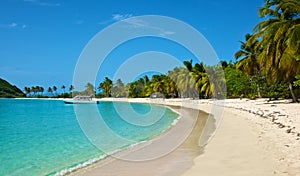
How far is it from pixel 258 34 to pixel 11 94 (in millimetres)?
185980

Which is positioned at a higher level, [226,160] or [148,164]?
[226,160]

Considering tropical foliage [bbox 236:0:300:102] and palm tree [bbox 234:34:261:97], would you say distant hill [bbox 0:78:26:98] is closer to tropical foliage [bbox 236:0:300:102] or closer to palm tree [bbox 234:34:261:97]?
palm tree [bbox 234:34:261:97]

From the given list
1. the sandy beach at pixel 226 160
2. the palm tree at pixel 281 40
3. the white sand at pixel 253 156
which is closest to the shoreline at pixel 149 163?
the sandy beach at pixel 226 160

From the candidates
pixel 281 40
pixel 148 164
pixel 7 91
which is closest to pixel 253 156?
pixel 148 164

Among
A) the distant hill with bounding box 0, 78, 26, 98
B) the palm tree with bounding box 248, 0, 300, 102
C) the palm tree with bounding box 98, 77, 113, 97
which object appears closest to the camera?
the palm tree with bounding box 248, 0, 300, 102

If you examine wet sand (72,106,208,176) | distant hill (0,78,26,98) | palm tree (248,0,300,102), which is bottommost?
wet sand (72,106,208,176)

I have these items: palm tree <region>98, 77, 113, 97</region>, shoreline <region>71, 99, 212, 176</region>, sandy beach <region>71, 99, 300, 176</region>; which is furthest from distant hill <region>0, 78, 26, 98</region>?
sandy beach <region>71, 99, 300, 176</region>

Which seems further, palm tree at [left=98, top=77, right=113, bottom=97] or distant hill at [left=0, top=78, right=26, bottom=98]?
distant hill at [left=0, top=78, right=26, bottom=98]

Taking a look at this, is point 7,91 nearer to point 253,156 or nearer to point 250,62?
point 250,62

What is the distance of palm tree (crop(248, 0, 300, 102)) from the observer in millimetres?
19172

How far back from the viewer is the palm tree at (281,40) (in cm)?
1917

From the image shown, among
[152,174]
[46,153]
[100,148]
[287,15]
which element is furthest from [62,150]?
[287,15]

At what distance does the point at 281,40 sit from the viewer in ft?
71.5

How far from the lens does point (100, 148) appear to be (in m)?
12.8
